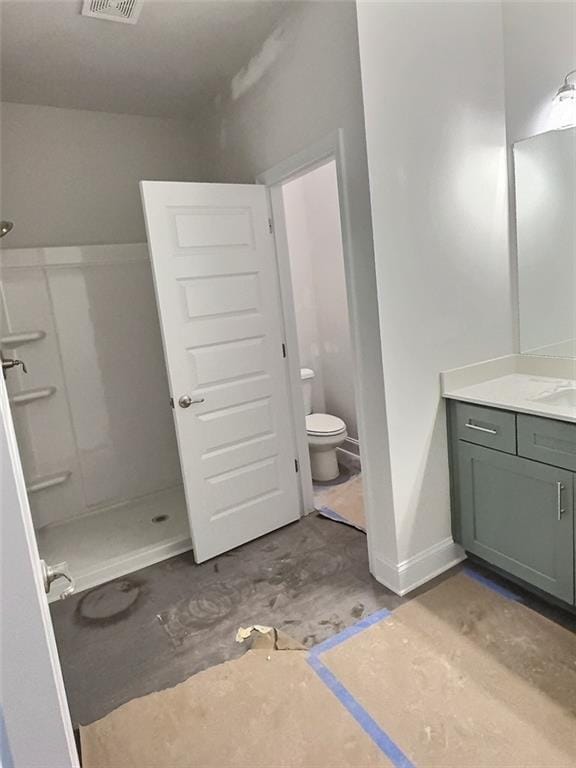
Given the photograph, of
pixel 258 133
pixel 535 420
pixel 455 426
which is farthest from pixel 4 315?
pixel 535 420

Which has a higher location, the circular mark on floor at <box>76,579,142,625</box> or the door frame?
the door frame

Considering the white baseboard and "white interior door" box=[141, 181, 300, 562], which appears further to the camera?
"white interior door" box=[141, 181, 300, 562]

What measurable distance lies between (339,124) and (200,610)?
220 centimetres

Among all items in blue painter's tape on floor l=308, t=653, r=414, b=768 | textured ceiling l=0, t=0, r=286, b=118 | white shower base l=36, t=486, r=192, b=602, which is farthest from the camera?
white shower base l=36, t=486, r=192, b=602

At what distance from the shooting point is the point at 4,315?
2807 millimetres

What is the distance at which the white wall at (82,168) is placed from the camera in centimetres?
284

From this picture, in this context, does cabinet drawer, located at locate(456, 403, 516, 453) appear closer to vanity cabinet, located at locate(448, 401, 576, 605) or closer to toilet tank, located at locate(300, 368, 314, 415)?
vanity cabinet, located at locate(448, 401, 576, 605)

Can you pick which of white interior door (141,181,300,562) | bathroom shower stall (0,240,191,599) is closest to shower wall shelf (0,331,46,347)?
bathroom shower stall (0,240,191,599)

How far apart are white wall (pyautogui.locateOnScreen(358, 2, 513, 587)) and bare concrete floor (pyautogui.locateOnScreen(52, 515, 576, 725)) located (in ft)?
1.04

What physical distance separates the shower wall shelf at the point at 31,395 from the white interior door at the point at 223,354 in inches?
42.0

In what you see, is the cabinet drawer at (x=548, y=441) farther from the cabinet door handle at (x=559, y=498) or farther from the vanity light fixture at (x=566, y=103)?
the vanity light fixture at (x=566, y=103)

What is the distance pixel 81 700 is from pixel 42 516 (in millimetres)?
1523

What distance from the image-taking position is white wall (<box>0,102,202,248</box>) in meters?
2.84

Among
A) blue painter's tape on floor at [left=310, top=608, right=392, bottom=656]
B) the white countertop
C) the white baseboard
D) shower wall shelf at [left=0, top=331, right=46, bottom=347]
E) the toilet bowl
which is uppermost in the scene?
shower wall shelf at [left=0, top=331, right=46, bottom=347]
